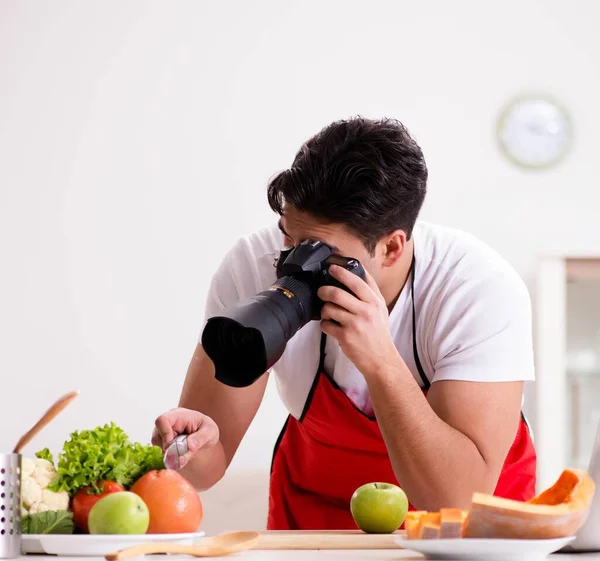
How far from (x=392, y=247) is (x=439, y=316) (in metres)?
0.13

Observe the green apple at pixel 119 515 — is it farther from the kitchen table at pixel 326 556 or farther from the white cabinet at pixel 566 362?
the white cabinet at pixel 566 362

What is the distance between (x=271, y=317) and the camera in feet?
3.51

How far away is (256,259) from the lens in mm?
1553

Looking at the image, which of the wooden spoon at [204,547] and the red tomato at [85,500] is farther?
the red tomato at [85,500]

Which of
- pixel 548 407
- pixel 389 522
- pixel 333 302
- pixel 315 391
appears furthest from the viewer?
pixel 548 407

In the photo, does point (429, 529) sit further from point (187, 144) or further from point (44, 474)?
point (187, 144)

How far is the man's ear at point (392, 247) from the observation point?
1394 mm

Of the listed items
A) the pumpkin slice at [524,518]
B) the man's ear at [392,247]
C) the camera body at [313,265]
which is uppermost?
the man's ear at [392,247]

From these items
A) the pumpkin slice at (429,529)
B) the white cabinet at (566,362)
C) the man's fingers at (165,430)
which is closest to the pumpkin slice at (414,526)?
the pumpkin slice at (429,529)

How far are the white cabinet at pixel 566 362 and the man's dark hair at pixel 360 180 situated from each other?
1.26 metres

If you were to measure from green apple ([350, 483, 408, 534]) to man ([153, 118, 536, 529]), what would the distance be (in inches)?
8.9

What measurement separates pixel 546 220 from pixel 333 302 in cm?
181

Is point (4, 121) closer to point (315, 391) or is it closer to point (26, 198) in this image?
point (26, 198)

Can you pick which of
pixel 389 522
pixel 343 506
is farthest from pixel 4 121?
pixel 389 522
